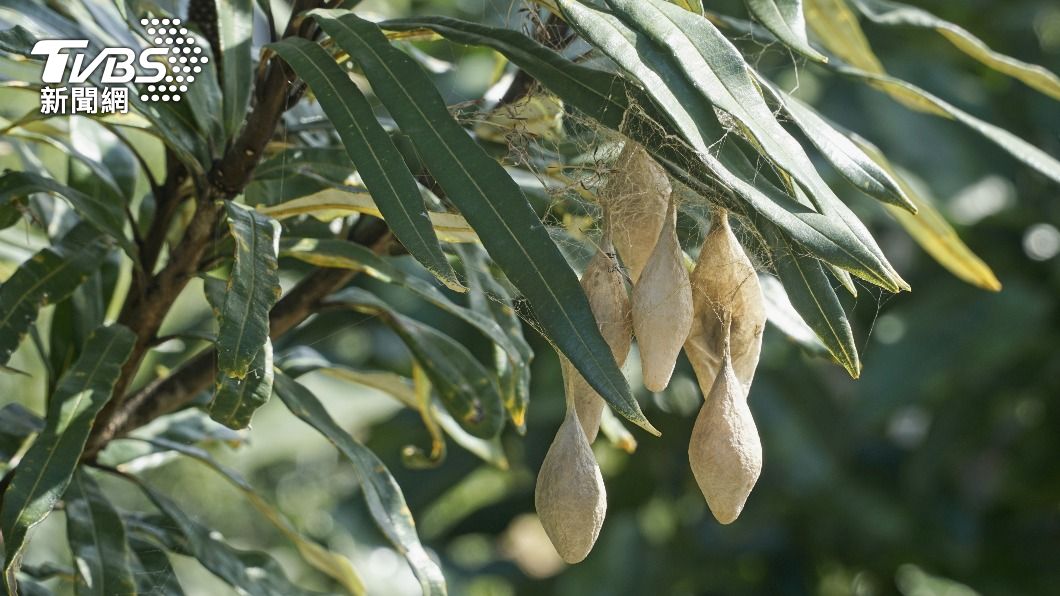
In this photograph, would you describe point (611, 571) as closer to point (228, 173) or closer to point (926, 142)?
point (926, 142)

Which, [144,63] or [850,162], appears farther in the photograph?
[144,63]

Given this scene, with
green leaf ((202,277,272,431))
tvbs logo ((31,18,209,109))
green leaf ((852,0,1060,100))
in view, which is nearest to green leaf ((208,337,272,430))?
green leaf ((202,277,272,431))

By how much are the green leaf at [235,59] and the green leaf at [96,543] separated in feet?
0.74

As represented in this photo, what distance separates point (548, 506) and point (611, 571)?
4.70 feet

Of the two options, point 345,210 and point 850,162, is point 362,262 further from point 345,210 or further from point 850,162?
point 850,162

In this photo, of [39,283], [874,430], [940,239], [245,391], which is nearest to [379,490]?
[245,391]

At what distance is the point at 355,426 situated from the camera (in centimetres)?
165

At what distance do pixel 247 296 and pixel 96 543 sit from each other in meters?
0.23

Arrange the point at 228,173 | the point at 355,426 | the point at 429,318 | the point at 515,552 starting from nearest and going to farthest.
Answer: the point at 228,173 < the point at 355,426 < the point at 429,318 < the point at 515,552

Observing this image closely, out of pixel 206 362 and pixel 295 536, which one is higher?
pixel 206 362

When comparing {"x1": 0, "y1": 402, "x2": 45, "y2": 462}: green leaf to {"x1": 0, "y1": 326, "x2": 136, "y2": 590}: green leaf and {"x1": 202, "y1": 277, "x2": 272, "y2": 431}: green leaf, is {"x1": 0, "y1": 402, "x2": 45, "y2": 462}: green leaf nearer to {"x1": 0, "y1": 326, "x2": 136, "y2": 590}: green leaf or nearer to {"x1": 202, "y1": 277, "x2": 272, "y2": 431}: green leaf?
{"x1": 0, "y1": 326, "x2": 136, "y2": 590}: green leaf

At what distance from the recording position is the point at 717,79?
0.42 m

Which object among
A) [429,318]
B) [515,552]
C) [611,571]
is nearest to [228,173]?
[429,318]

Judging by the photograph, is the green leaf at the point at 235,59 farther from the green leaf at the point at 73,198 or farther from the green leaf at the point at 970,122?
the green leaf at the point at 970,122
